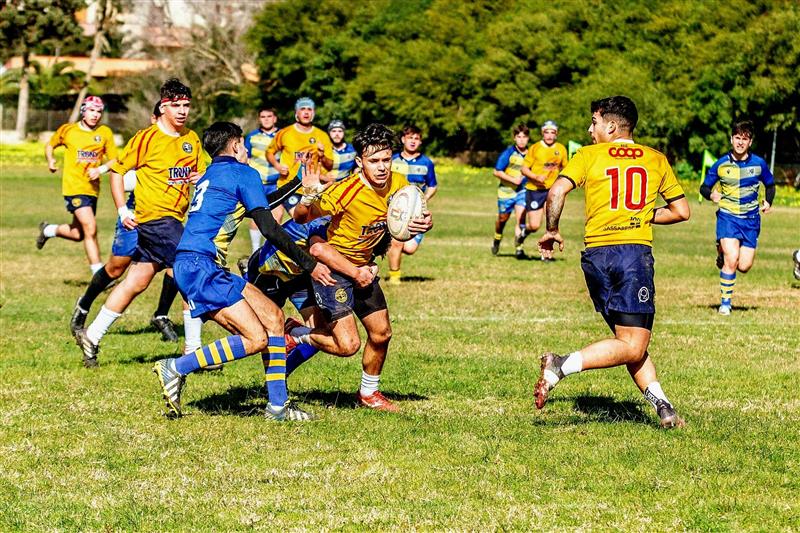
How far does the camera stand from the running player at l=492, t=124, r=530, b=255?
66.3ft

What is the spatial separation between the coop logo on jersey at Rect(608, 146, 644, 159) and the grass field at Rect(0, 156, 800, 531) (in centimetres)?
170

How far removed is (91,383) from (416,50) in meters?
55.7

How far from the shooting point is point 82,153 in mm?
15422

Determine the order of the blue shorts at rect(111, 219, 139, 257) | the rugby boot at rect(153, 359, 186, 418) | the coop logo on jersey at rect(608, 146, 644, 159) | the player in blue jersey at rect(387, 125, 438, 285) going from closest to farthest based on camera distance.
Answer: the coop logo on jersey at rect(608, 146, 644, 159), the rugby boot at rect(153, 359, 186, 418), the blue shorts at rect(111, 219, 139, 257), the player in blue jersey at rect(387, 125, 438, 285)

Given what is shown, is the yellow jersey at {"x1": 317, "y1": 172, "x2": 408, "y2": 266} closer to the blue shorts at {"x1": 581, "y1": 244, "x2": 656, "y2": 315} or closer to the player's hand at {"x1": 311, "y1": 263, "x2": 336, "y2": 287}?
the player's hand at {"x1": 311, "y1": 263, "x2": 336, "y2": 287}

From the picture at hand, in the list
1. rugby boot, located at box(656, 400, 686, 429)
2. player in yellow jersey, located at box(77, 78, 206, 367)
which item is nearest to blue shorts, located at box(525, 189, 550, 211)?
player in yellow jersey, located at box(77, 78, 206, 367)

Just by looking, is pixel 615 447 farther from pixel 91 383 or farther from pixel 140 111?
pixel 140 111

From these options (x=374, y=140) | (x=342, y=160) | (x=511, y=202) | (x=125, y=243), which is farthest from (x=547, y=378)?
(x=511, y=202)

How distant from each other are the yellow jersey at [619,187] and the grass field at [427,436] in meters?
1.23

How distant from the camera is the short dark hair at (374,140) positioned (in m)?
7.81

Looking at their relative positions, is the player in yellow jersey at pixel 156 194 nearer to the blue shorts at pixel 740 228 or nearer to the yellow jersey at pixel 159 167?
the yellow jersey at pixel 159 167

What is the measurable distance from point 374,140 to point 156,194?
306cm

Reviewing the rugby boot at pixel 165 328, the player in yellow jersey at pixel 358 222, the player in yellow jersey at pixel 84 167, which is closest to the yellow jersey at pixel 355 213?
the player in yellow jersey at pixel 358 222

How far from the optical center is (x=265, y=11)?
7850 centimetres
